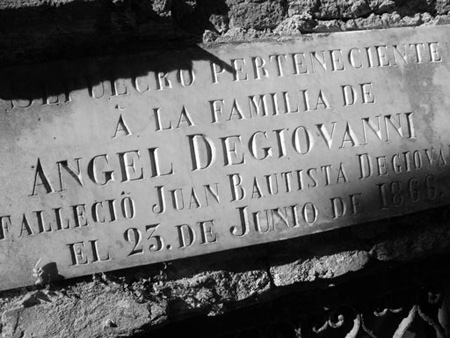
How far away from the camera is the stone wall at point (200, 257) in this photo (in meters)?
1.96

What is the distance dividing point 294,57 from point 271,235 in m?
0.66

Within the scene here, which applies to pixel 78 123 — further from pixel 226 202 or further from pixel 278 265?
pixel 278 265

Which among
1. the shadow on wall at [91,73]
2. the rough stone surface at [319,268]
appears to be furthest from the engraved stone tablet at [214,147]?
the rough stone surface at [319,268]

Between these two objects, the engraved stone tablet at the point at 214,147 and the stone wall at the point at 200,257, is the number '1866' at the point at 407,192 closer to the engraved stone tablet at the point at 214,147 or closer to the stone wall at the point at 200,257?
the engraved stone tablet at the point at 214,147

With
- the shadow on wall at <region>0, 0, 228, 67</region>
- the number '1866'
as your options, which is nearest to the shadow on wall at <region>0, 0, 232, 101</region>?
the shadow on wall at <region>0, 0, 228, 67</region>

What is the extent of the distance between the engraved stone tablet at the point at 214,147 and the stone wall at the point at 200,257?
0.08m

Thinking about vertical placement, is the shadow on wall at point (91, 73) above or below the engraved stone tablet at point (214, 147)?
above

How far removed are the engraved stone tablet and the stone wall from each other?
8 cm

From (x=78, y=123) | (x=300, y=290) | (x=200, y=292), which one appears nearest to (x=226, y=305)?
(x=200, y=292)

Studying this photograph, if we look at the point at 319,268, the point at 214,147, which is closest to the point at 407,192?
the point at 319,268

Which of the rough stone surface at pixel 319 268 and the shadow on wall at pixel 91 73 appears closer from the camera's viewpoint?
the shadow on wall at pixel 91 73

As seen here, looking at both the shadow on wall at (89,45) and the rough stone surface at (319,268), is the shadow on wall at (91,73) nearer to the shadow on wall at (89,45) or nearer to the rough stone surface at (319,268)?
the shadow on wall at (89,45)

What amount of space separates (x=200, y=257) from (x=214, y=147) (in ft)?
1.37

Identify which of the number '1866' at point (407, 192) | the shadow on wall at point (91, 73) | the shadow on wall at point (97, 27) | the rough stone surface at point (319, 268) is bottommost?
the rough stone surface at point (319, 268)
